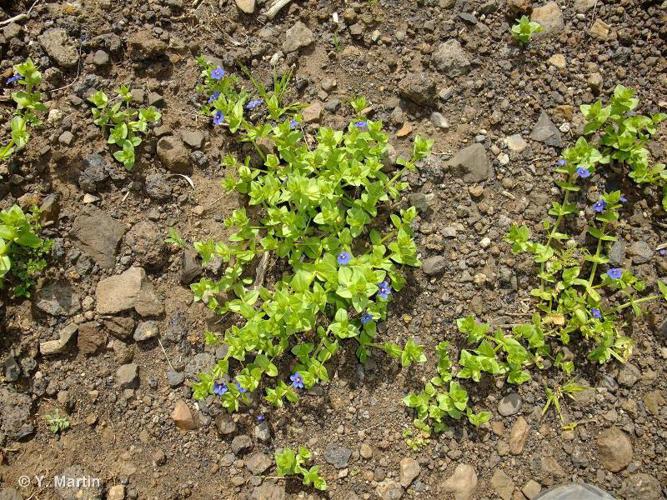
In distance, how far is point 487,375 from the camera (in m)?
3.59

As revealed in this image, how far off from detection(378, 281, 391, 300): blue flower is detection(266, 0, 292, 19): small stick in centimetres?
206

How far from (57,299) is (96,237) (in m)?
0.45

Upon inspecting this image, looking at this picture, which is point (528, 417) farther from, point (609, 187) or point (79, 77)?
point (79, 77)

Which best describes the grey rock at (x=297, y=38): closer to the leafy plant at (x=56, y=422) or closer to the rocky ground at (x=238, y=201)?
the rocky ground at (x=238, y=201)

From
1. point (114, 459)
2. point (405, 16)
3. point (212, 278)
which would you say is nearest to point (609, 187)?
point (405, 16)

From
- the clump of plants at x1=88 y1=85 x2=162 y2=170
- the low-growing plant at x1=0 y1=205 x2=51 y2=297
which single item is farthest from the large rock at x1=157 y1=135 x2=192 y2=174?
the low-growing plant at x1=0 y1=205 x2=51 y2=297

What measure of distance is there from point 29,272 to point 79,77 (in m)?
1.35

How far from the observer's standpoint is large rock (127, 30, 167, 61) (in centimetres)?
380

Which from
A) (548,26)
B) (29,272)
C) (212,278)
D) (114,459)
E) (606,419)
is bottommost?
(606,419)

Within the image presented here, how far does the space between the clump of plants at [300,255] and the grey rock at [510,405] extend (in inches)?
24.0

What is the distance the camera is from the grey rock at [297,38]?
394 cm

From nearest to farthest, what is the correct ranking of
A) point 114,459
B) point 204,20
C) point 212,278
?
point 114,459
point 212,278
point 204,20

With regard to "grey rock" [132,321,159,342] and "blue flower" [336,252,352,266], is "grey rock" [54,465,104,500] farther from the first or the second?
"blue flower" [336,252,352,266]

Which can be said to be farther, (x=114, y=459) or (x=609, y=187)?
(x=609, y=187)
